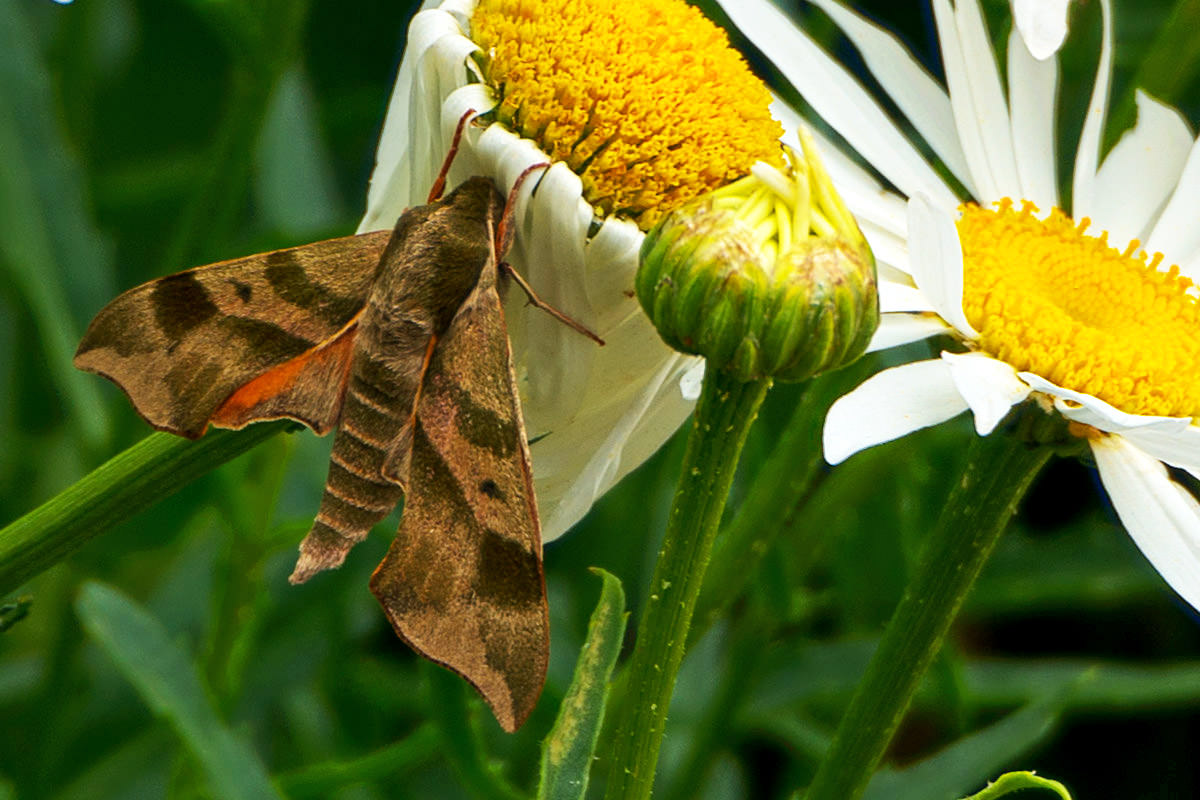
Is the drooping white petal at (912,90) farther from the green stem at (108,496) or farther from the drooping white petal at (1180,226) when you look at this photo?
the green stem at (108,496)

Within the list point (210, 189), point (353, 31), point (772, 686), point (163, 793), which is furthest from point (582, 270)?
point (353, 31)

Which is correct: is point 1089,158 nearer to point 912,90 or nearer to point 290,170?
point 912,90

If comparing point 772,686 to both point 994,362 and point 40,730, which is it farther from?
point 40,730

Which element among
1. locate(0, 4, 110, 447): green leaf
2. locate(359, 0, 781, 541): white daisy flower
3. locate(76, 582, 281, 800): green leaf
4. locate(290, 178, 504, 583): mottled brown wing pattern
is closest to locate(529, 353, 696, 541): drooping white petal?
locate(359, 0, 781, 541): white daisy flower

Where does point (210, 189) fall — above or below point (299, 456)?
above

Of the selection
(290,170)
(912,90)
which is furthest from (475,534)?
(290,170)

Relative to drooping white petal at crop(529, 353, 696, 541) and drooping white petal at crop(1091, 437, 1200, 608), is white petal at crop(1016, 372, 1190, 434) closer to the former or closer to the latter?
drooping white petal at crop(1091, 437, 1200, 608)
